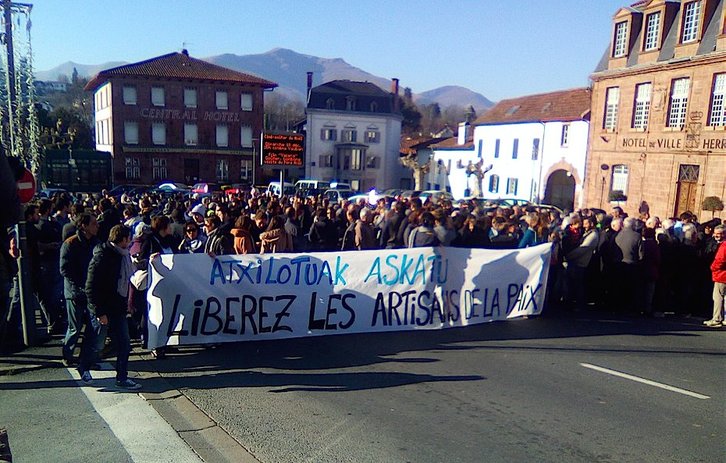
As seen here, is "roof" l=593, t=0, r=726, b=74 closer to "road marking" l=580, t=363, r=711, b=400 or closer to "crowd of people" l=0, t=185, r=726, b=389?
"crowd of people" l=0, t=185, r=726, b=389

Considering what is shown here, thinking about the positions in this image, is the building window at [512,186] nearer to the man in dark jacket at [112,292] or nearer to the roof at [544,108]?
the roof at [544,108]

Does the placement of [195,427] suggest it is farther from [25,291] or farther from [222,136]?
[222,136]

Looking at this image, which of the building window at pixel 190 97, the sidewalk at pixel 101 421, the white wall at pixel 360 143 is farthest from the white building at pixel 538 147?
the sidewalk at pixel 101 421

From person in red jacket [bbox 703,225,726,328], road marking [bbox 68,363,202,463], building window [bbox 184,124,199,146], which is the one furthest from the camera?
building window [bbox 184,124,199,146]

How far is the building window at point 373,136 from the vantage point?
199ft

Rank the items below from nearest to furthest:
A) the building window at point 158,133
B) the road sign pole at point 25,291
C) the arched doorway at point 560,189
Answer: the road sign pole at point 25,291 < the arched doorway at point 560,189 < the building window at point 158,133

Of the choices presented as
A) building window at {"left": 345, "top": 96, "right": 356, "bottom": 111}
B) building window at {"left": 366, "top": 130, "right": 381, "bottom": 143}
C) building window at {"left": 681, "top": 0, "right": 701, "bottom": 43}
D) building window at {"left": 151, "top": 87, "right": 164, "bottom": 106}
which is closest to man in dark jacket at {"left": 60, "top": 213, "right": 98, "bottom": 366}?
building window at {"left": 681, "top": 0, "right": 701, "bottom": 43}

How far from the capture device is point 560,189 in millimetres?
40906

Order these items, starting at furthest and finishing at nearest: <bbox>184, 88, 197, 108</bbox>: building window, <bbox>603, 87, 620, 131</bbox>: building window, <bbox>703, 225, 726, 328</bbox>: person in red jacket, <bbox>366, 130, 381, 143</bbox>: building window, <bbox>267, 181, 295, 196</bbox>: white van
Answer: <bbox>366, 130, 381, 143</bbox>: building window → <bbox>184, 88, 197, 108</bbox>: building window → <bbox>267, 181, 295, 196</bbox>: white van → <bbox>603, 87, 620, 131</bbox>: building window → <bbox>703, 225, 726, 328</bbox>: person in red jacket

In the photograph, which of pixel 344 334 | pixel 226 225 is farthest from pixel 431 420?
pixel 226 225

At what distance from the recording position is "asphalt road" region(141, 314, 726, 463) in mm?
4699

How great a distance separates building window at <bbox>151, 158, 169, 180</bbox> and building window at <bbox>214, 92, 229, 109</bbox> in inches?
289

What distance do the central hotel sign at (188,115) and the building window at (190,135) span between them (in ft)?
2.42

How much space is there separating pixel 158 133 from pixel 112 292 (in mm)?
48580
